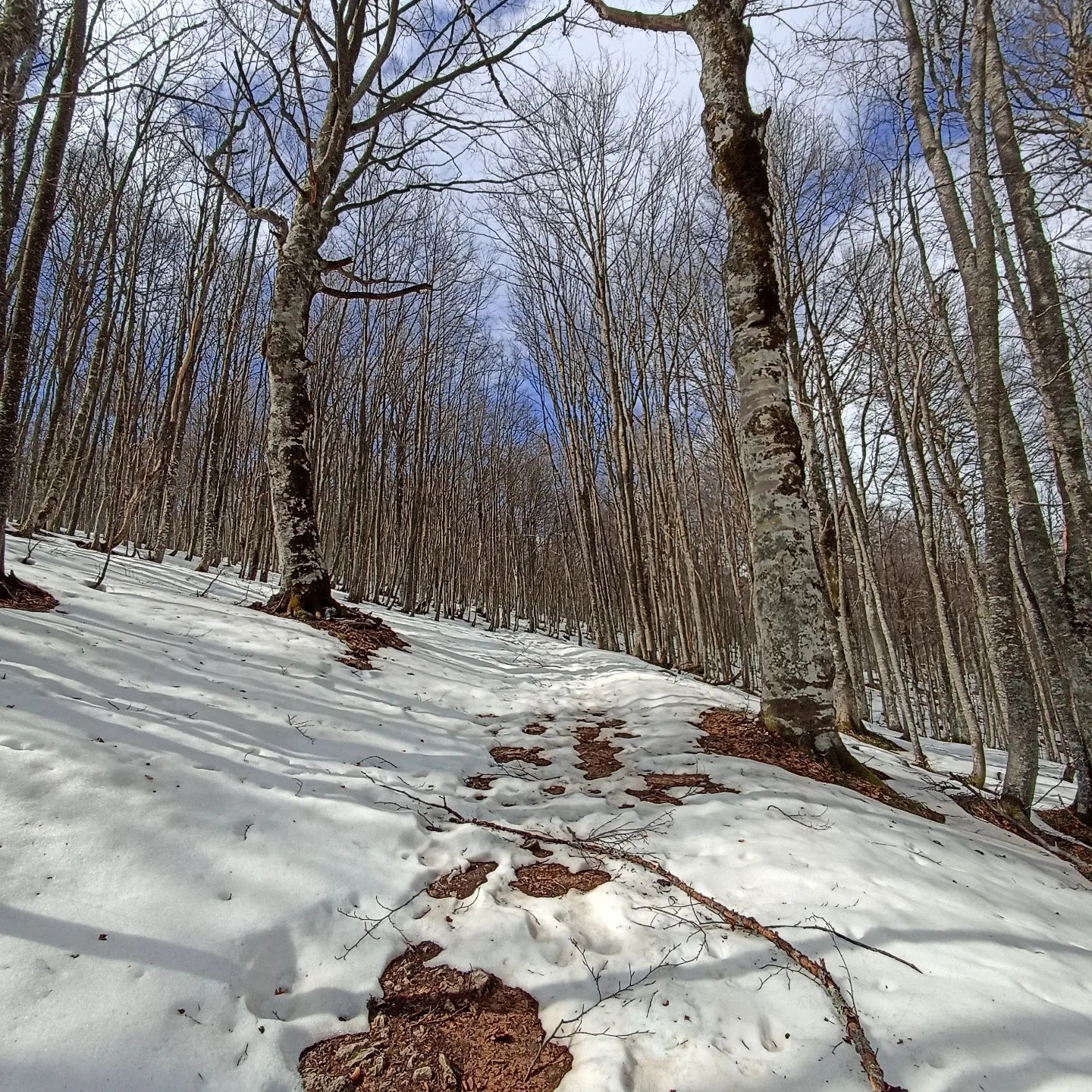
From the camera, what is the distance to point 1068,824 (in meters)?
4.52

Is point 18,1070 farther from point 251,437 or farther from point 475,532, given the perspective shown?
point 475,532

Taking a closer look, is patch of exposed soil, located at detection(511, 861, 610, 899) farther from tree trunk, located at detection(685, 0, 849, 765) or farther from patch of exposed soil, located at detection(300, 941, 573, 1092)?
tree trunk, located at detection(685, 0, 849, 765)

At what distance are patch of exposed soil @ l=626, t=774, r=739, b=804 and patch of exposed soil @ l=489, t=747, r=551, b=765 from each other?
72cm

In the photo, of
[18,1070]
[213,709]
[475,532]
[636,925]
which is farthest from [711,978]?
[475,532]

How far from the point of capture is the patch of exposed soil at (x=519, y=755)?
367cm

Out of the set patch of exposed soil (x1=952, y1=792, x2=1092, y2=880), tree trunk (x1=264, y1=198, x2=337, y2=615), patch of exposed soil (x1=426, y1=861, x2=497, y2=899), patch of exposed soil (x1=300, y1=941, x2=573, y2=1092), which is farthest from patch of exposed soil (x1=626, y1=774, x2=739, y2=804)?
tree trunk (x1=264, y1=198, x2=337, y2=615)

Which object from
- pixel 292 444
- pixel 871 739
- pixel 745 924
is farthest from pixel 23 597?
pixel 871 739

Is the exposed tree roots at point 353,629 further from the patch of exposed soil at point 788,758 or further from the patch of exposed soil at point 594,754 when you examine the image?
the patch of exposed soil at point 788,758

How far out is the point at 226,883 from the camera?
72.4 inches

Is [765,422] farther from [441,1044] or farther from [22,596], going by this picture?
[22,596]

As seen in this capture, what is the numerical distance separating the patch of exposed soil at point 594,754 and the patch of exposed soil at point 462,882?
1.21 meters

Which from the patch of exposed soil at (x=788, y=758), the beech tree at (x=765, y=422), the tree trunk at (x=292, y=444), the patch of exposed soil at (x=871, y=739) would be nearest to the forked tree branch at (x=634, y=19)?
the beech tree at (x=765, y=422)

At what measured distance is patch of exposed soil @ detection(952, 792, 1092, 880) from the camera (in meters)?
3.68

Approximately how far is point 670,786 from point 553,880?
3.90 ft
